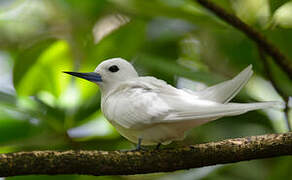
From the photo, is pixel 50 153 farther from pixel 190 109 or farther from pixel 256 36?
pixel 256 36

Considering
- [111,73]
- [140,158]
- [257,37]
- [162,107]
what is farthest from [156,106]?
[257,37]

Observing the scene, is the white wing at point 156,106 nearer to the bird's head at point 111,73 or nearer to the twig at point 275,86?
the bird's head at point 111,73

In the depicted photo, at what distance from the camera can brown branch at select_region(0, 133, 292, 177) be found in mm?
1038

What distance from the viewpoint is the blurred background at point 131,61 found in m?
1.65

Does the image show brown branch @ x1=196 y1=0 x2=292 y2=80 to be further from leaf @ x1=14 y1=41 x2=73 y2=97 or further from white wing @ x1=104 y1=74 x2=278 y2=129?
leaf @ x1=14 y1=41 x2=73 y2=97

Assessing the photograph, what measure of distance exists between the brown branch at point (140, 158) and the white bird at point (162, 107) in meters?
0.06

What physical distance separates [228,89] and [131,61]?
750 mm

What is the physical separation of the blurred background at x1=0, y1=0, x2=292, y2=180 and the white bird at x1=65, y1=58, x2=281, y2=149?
1.18ft

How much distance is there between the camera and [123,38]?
5.96 feet

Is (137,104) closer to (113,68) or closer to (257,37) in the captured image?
(113,68)

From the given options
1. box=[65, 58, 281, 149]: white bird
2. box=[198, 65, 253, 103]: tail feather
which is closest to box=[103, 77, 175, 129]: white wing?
box=[65, 58, 281, 149]: white bird

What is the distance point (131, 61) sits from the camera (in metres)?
1.86

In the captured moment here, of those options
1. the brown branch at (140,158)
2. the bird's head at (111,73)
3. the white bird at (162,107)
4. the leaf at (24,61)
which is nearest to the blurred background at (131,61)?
the leaf at (24,61)

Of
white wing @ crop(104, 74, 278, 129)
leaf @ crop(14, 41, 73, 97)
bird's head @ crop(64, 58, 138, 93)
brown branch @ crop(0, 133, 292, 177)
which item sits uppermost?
leaf @ crop(14, 41, 73, 97)
